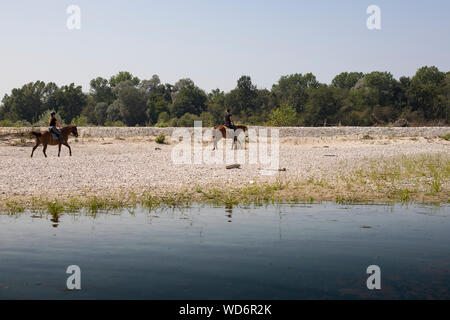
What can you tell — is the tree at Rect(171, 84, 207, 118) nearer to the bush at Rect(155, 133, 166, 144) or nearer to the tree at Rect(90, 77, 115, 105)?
the tree at Rect(90, 77, 115, 105)

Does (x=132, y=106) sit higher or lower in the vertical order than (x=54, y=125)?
higher

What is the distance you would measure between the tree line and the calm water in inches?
2486

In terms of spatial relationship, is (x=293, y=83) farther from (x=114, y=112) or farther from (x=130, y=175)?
(x=130, y=175)

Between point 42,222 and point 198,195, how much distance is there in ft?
16.8

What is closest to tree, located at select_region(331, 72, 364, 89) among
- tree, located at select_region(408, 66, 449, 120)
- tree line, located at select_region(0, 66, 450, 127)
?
tree line, located at select_region(0, 66, 450, 127)

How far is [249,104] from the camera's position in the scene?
9838 centimetres

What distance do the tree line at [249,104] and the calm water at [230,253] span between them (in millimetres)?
63142

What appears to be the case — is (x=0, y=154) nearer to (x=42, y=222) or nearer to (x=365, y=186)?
(x=42, y=222)

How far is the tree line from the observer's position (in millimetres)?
85812

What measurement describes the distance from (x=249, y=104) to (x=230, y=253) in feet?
296

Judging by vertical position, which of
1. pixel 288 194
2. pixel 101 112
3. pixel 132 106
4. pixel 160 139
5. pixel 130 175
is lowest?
pixel 288 194

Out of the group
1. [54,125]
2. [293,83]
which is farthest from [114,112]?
[54,125]

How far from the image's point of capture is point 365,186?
16844 millimetres

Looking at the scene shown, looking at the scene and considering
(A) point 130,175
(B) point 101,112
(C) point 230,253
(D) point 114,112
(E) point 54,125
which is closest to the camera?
(C) point 230,253
